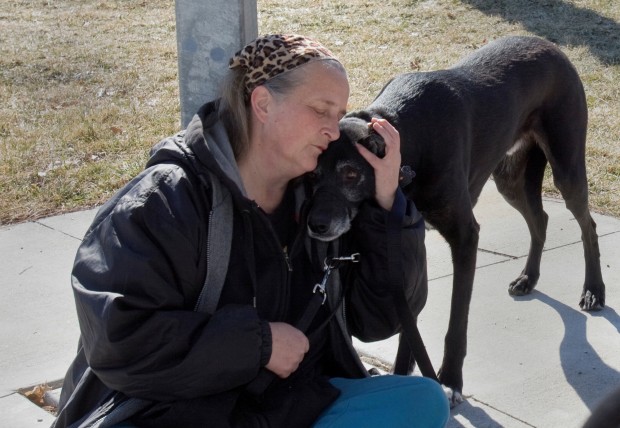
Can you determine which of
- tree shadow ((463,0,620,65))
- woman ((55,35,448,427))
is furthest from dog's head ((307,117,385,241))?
tree shadow ((463,0,620,65))

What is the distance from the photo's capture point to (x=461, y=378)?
13.3 feet

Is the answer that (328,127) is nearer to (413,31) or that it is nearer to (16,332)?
(16,332)

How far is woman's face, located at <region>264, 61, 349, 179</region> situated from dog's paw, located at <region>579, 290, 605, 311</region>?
2417 mm

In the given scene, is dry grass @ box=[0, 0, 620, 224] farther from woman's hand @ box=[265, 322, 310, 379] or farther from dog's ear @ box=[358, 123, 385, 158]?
woman's hand @ box=[265, 322, 310, 379]

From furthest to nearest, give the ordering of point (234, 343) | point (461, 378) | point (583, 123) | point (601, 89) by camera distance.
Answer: point (601, 89) → point (583, 123) → point (461, 378) → point (234, 343)

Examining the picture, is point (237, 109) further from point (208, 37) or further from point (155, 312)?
point (208, 37)

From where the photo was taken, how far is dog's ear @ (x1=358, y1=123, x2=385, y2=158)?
3348mm

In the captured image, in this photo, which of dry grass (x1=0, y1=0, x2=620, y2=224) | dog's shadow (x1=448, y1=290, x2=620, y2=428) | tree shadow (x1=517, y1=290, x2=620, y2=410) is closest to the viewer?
dog's shadow (x1=448, y1=290, x2=620, y2=428)

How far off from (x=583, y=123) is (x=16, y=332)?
2.94 metres

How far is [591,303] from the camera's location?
189 inches

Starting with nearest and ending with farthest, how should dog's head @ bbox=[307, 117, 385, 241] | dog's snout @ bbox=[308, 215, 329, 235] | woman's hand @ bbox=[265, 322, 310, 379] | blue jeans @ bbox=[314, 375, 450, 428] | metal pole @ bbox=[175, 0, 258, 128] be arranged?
woman's hand @ bbox=[265, 322, 310, 379], blue jeans @ bbox=[314, 375, 450, 428], dog's snout @ bbox=[308, 215, 329, 235], dog's head @ bbox=[307, 117, 385, 241], metal pole @ bbox=[175, 0, 258, 128]

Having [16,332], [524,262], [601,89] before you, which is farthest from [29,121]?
[601,89]

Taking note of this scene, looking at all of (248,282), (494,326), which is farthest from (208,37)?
(494,326)

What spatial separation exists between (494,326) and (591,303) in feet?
1.81
